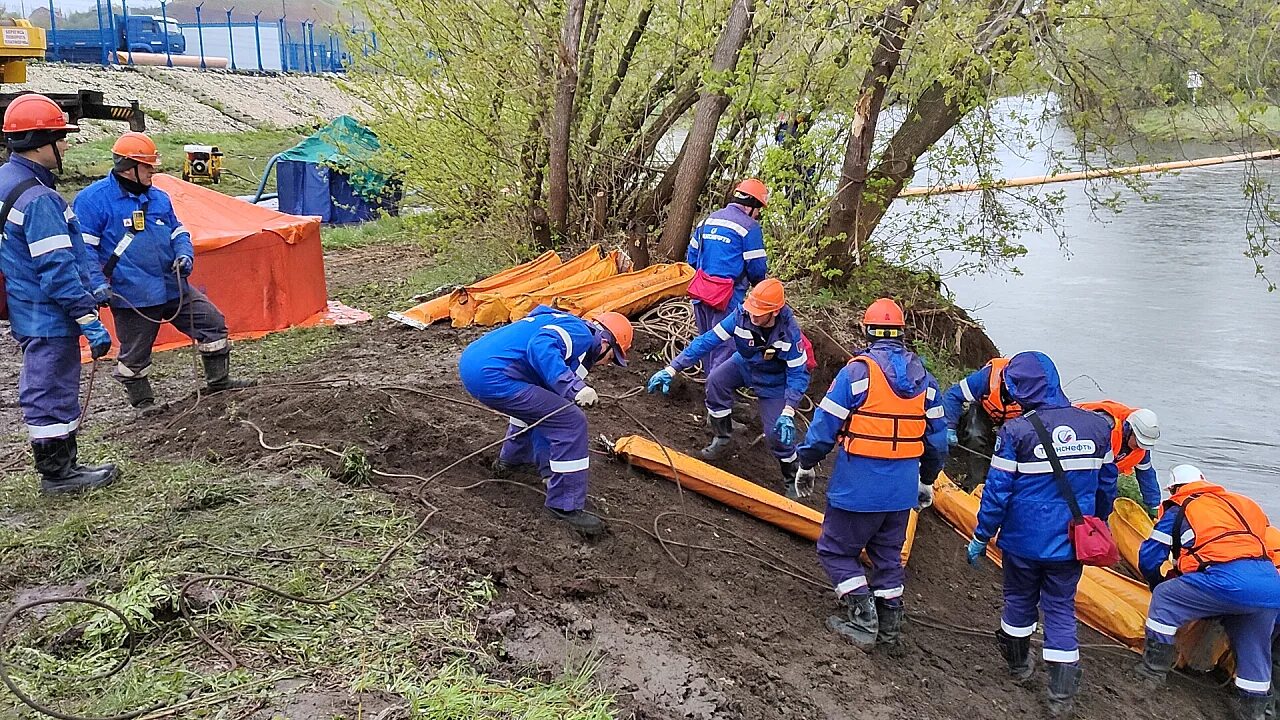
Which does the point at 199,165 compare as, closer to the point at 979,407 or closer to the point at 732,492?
the point at 732,492

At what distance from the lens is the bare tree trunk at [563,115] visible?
9.05 metres

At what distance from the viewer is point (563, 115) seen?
9484mm

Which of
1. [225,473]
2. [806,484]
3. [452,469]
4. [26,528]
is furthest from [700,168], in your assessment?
[26,528]

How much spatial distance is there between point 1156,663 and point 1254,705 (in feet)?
1.82

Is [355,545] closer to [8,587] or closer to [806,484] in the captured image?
[8,587]

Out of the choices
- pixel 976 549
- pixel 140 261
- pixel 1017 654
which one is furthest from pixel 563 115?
pixel 1017 654

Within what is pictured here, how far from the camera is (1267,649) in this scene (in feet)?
17.3

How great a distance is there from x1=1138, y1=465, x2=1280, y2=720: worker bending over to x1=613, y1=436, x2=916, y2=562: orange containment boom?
143 cm

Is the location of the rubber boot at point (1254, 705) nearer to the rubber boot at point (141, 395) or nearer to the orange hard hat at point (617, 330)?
the orange hard hat at point (617, 330)

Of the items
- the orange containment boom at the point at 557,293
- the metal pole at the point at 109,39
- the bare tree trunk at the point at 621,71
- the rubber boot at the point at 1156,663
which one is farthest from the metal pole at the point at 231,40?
the rubber boot at the point at 1156,663

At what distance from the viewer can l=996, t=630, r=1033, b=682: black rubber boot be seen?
5078mm

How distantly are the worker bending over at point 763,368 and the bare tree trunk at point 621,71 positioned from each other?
4.47m

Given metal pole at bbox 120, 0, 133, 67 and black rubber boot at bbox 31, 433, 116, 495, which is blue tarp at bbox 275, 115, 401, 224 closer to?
black rubber boot at bbox 31, 433, 116, 495

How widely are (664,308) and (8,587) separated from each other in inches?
222
